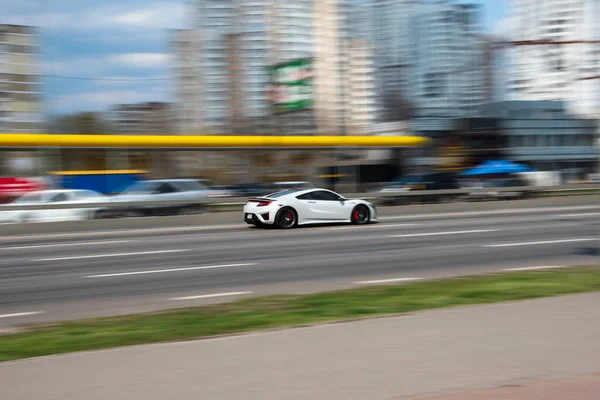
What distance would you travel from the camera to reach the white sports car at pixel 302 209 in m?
20.3

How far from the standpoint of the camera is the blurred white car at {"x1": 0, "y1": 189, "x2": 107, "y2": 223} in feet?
76.4

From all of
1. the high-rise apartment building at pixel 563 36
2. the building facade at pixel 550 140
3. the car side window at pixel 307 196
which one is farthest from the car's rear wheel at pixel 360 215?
the building facade at pixel 550 140

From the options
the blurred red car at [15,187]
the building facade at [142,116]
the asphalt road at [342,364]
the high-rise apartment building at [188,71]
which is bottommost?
the asphalt road at [342,364]

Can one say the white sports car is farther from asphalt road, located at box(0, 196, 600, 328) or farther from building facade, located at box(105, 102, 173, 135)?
building facade, located at box(105, 102, 173, 135)

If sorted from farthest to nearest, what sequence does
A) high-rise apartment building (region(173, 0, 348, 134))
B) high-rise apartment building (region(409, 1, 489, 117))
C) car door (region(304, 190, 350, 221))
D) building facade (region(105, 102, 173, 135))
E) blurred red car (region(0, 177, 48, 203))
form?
high-rise apartment building (region(173, 0, 348, 134)), building facade (region(105, 102, 173, 135)), high-rise apartment building (region(409, 1, 489, 117)), blurred red car (region(0, 177, 48, 203)), car door (region(304, 190, 350, 221))

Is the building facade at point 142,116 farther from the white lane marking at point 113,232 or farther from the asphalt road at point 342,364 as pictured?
the asphalt road at point 342,364

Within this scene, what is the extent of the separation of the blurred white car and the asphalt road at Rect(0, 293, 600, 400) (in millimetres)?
18677

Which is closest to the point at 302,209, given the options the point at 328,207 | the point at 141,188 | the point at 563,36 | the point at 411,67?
the point at 328,207

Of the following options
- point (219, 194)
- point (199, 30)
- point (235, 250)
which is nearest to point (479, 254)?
point (235, 250)

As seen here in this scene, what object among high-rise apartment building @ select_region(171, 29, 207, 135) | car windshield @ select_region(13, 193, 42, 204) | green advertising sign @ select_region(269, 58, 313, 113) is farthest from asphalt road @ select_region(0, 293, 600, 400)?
high-rise apartment building @ select_region(171, 29, 207, 135)

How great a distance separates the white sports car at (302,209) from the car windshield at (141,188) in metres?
5.63

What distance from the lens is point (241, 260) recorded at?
13250mm

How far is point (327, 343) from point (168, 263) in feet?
25.6

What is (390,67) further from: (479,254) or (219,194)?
(479,254)
